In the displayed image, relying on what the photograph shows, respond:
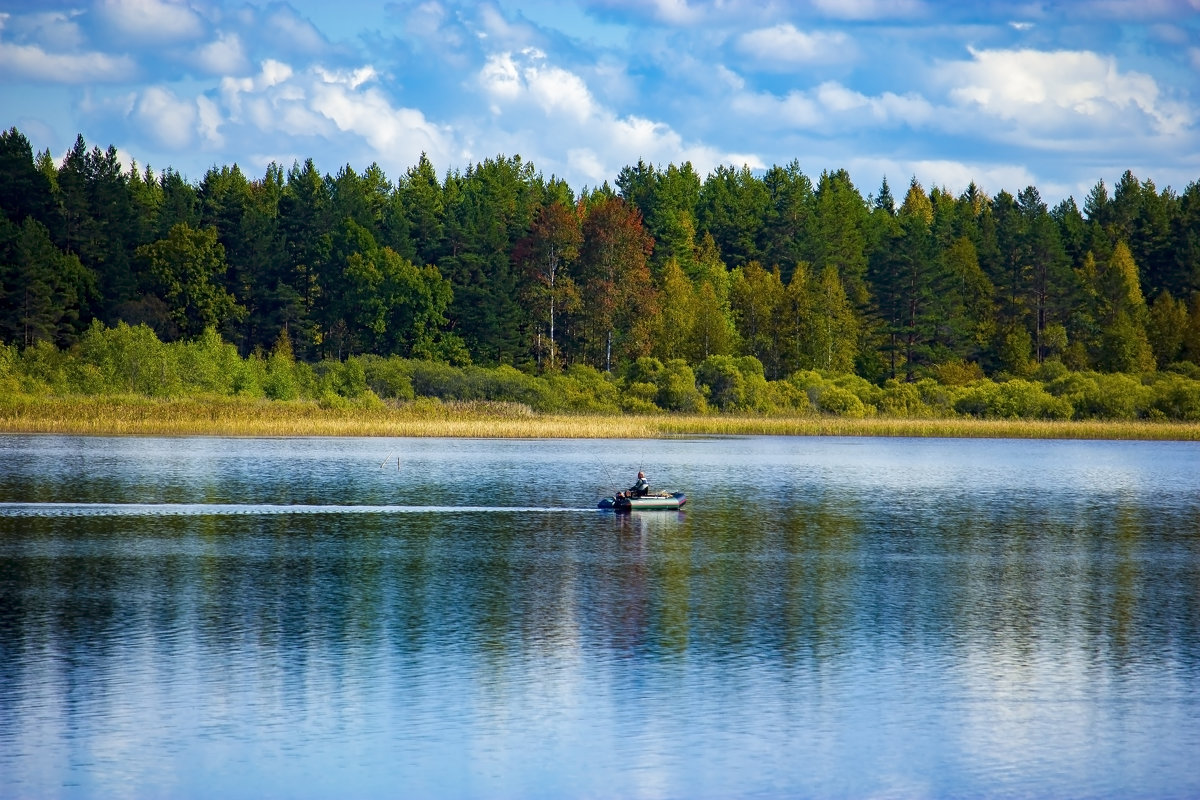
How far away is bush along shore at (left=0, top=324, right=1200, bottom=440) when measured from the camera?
269 ft

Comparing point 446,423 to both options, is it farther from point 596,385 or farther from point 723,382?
point 723,382

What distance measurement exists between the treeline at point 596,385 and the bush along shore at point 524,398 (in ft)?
0.43

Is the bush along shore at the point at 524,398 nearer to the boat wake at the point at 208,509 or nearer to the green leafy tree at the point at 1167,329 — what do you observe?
the green leafy tree at the point at 1167,329

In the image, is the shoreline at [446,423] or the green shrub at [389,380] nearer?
the shoreline at [446,423]

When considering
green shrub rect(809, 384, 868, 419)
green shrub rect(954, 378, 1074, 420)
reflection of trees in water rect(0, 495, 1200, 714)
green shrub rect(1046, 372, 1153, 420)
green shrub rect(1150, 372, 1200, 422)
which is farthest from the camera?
green shrub rect(809, 384, 868, 419)

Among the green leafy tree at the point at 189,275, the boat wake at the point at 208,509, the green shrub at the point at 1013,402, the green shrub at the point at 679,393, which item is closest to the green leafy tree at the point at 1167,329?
the green shrub at the point at 1013,402

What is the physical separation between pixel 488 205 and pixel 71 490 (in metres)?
89.9

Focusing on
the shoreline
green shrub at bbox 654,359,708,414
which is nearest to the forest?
green shrub at bbox 654,359,708,414

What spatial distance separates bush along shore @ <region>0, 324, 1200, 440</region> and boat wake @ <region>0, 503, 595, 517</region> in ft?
108

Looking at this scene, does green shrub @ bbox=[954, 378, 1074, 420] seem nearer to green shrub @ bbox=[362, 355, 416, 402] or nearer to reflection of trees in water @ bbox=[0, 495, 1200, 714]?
green shrub @ bbox=[362, 355, 416, 402]

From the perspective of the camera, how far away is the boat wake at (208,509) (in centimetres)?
4178

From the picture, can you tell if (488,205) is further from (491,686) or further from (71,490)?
(491,686)

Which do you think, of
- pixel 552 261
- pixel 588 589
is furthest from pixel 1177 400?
pixel 588 589

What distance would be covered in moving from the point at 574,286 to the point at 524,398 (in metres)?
20.2
